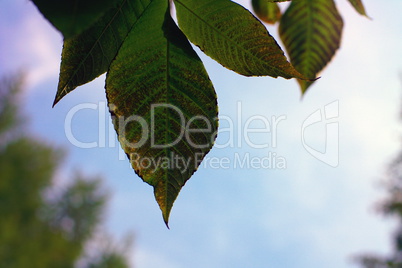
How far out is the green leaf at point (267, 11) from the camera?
0.49m

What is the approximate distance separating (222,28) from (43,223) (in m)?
13.1

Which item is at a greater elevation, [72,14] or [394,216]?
[72,14]

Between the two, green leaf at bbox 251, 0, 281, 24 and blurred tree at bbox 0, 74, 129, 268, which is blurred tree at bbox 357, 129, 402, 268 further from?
green leaf at bbox 251, 0, 281, 24

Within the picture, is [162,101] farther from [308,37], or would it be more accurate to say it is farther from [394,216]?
[394,216]

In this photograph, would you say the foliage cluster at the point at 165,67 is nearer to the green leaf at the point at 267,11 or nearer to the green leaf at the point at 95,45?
the green leaf at the point at 95,45

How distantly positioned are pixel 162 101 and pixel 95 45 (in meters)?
0.06

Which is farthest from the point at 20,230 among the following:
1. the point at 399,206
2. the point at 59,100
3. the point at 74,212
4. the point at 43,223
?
the point at 59,100

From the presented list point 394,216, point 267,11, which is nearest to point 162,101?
point 267,11

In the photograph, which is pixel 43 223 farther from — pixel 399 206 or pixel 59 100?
pixel 59 100

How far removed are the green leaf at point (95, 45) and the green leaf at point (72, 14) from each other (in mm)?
86

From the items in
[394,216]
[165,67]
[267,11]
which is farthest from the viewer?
[394,216]

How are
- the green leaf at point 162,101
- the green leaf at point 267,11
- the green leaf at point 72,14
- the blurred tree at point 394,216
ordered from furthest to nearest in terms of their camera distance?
the blurred tree at point 394,216, the green leaf at point 267,11, the green leaf at point 162,101, the green leaf at point 72,14

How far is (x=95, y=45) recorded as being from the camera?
30 cm

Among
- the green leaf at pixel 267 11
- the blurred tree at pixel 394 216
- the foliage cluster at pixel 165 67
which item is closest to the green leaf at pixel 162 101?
the foliage cluster at pixel 165 67
